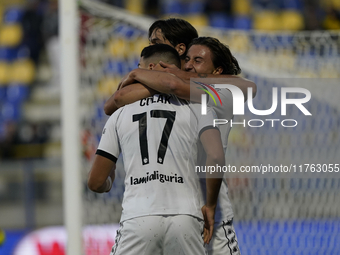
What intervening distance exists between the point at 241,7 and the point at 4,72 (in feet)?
16.7

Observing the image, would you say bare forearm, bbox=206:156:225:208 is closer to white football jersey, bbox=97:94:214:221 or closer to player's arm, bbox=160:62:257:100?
white football jersey, bbox=97:94:214:221

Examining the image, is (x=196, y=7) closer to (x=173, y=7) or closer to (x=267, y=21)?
(x=173, y=7)

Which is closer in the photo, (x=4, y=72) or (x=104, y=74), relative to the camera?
(x=104, y=74)

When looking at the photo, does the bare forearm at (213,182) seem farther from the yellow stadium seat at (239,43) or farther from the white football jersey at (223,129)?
the yellow stadium seat at (239,43)

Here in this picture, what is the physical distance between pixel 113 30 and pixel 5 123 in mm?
5097

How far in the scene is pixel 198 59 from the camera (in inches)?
91.4

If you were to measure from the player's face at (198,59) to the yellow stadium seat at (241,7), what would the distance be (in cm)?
745

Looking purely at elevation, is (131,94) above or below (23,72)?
below

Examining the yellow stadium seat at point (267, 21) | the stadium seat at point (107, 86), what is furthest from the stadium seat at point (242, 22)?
the stadium seat at point (107, 86)

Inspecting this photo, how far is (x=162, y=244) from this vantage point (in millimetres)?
A: 1976

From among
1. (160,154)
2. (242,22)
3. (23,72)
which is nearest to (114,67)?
(160,154)

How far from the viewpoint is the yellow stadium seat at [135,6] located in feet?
32.0

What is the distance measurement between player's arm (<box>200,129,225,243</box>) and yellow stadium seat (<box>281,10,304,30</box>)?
25.0ft

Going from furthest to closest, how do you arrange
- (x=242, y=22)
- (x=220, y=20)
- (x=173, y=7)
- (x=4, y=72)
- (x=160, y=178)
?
(x=173, y=7) < (x=4, y=72) < (x=220, y=20) < (x=242, y=22) < (x=160, y=178)
